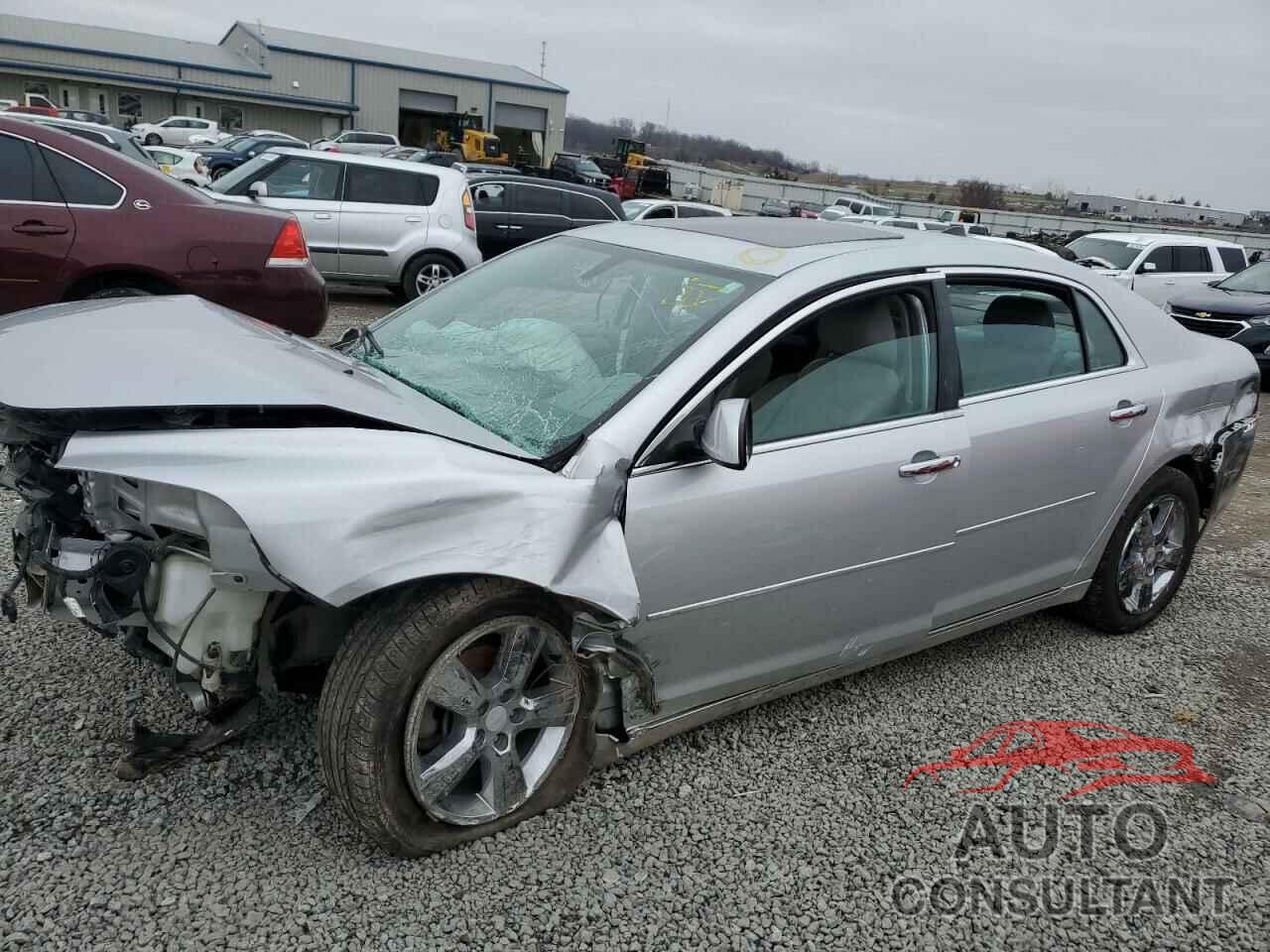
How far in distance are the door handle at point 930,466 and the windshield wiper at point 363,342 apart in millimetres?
1721

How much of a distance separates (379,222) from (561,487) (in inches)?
347

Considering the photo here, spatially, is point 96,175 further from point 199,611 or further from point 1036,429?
point 1036,429

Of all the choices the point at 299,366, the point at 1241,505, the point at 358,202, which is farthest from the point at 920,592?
the point at 358,202

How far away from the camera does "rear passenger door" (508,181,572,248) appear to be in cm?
1330

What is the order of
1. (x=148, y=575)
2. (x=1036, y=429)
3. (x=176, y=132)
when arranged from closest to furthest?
1. (x=148, y=575)
2. (x=1036, y=429)
3. (x=176, y=132)

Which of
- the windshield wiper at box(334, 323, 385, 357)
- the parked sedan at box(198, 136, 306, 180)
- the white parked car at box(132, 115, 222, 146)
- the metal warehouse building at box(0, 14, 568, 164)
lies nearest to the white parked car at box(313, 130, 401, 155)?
the parked sedan at box(198, 136, 306, 180)

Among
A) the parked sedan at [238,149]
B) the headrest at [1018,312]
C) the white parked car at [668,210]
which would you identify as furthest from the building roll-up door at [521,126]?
the headrest at [1018,312]

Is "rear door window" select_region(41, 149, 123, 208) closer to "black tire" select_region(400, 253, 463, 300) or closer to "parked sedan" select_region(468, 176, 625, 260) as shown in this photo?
"black tire" select_region(400, 253, 463, 300)

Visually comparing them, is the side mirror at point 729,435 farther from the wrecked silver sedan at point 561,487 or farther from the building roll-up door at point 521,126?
the building roll-up door at point 521,126

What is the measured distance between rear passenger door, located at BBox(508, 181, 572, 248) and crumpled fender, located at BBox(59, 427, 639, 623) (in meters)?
11.4

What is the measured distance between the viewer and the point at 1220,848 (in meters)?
2.84

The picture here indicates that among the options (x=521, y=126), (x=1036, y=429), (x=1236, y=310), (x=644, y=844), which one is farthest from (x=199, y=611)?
(x=521, y=126)

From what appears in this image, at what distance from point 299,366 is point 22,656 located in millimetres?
1510

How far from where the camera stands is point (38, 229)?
5637mm
